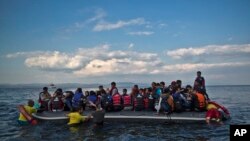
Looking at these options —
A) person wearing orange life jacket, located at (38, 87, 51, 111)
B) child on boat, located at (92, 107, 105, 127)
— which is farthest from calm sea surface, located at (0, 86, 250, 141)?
person wearing orange life jacket, located at (38, 87, 51, 111)

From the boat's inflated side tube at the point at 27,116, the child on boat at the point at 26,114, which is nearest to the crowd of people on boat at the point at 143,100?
the child on boat at the point at 26,114

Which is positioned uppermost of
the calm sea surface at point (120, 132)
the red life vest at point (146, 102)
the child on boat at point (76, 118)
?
the red life vest at point (146, 102)

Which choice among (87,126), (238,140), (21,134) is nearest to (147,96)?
(87,126)

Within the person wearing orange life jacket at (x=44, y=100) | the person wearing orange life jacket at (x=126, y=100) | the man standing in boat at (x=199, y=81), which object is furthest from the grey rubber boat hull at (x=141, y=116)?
the man standing in boat at (x=199, y=81)

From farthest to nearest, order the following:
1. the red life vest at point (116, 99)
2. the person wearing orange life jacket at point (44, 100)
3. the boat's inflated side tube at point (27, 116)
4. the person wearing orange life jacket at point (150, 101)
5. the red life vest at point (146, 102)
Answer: the person wearing orange life jacket at point (44, 100), the red life vest at point (116, 99), the red life vest at point (146, 102), the person wearing orange life jacket at point (150, 101), the boat's inflated side tube at point (27, 116)

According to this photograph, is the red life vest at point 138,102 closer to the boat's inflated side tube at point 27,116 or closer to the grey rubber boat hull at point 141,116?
the grey rubber boat hull at point 141,116

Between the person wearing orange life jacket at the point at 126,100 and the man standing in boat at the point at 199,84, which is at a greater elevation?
the man standing in boat at the point at 199,84

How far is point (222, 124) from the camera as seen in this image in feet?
58.2

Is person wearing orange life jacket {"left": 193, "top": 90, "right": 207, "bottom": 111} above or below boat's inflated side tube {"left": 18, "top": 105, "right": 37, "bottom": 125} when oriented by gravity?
above

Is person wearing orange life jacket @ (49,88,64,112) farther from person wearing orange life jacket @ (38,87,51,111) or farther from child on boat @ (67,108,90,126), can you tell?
child on boat @ (67,108,90,126)

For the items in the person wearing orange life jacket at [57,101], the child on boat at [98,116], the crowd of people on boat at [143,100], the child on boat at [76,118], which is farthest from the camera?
the person wearing orange life jacket at [57,101]

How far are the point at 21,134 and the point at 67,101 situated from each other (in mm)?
4605

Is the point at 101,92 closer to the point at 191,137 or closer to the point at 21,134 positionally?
the point at 21,134

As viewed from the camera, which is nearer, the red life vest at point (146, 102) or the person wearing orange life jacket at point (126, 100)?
the red life vest at point (146, 102)
